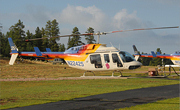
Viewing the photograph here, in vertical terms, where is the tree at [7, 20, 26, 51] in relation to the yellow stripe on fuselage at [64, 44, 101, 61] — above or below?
above

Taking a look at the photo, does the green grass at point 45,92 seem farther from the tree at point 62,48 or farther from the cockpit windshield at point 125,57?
the tree at point 62,48

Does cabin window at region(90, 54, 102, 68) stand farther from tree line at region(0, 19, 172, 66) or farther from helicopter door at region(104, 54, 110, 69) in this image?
tree line at region(0, 19, 172, 66)

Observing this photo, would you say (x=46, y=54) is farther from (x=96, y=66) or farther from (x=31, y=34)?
(x=31, y=34)

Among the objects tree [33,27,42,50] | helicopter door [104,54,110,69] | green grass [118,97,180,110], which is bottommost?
green grass [118,97,180,110]

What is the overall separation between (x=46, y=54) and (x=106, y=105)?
24.6m

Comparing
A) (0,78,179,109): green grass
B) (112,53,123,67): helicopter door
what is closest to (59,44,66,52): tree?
(112,53,123,67): helicopter door

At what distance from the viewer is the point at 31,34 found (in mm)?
109000

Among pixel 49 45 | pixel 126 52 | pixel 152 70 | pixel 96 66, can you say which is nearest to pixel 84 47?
pixel 96 66

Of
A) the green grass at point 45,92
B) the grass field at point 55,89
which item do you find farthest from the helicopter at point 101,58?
the green grass at point 45,92

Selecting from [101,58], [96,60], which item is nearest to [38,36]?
[96,60]

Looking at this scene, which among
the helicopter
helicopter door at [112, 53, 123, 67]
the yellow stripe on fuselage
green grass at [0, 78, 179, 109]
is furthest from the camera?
the yellow stripe on fuselage

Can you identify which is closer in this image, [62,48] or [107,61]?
[107,61]

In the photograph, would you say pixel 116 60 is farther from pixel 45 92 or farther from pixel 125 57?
pixel 45 92

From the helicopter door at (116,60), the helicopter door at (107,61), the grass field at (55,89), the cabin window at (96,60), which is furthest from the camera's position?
the cabin window at (96,60)
